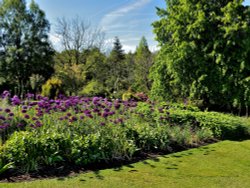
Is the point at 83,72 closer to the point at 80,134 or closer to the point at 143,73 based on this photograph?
the point at 143,73

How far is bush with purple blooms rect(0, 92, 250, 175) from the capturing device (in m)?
4.29

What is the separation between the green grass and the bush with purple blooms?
0.44 m

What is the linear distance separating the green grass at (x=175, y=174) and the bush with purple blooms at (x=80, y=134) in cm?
44

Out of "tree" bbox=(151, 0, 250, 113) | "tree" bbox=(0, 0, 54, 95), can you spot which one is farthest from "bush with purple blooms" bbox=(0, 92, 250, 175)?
"tree" bbox=(0, 0, 54, 95)

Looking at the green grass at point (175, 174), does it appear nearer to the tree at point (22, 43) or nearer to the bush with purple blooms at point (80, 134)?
the bush with purple blooms at point (80, 134)

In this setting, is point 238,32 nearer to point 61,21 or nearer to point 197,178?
point 197,178

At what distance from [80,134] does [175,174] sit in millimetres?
1971

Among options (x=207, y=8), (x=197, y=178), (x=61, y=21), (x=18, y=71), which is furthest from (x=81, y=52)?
(x=197, y=178)

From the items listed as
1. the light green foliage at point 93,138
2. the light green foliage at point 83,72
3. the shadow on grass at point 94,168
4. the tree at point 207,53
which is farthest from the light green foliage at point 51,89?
the shadow on grass at point 94,168

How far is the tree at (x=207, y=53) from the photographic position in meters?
11.6

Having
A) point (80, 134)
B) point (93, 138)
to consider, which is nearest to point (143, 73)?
point (80, 134)

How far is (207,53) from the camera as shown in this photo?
12680 millimetres

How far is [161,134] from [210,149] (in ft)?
4.15

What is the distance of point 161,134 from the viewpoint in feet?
19.7
